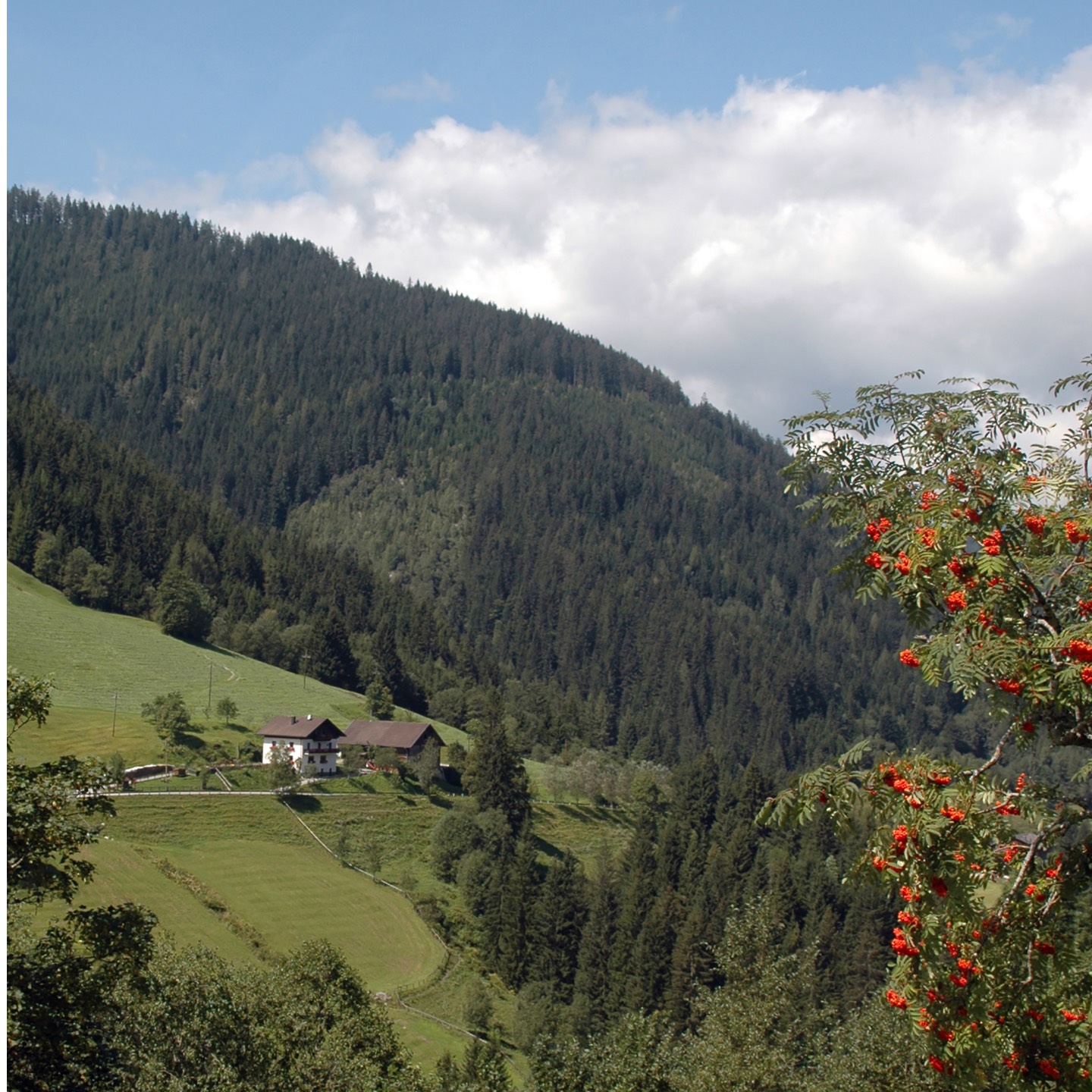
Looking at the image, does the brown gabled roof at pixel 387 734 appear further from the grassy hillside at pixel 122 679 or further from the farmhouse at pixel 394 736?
the grassy hillside at pixel 122 679

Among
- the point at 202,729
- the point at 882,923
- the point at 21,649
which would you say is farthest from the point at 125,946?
the point at 21,649

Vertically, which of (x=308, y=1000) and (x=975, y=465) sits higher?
(x=975, y=465)

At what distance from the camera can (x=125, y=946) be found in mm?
16469

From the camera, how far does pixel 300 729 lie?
98.8 meters

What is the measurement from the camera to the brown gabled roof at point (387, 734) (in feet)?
346

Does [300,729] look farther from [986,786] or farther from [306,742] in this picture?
[986,786]

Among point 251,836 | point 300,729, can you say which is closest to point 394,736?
point 300,729

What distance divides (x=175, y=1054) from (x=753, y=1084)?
593 inches

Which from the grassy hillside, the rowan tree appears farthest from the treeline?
the rowan tree

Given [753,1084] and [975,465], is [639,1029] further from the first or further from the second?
[975,465]

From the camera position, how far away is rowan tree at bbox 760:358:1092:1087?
9.16 m

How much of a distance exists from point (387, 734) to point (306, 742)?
475 inches

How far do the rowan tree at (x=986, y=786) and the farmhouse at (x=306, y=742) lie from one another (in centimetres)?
8860

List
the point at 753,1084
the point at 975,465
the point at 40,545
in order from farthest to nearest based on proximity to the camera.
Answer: the point at 40,545 < the point at 753,1084 < the point at 975,465
